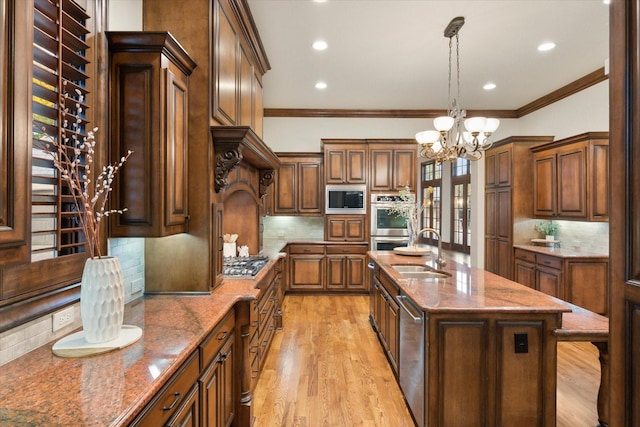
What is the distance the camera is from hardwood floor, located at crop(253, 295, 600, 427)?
2428 millimetres

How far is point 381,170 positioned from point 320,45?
8.58ft

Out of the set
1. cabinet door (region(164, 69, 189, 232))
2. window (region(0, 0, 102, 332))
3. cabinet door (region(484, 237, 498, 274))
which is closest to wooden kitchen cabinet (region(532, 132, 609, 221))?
cabinet door (region(484, 237, 498, 274))

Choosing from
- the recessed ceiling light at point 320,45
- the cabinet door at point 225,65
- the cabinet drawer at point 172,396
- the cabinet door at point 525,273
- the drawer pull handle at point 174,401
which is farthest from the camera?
the cabinet door at point 525,273

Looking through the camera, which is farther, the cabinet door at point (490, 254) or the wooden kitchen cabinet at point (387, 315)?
the cabinet door at point (490, 254)

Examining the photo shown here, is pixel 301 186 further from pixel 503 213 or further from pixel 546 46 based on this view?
pixel 546 46

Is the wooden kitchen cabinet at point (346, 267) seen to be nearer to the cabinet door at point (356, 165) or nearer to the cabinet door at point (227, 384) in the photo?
the cabinet door at point (356, 165)

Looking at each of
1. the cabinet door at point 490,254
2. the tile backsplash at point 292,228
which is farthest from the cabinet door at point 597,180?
the tile backsplash at point 292,228

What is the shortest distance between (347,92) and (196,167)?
3.72m

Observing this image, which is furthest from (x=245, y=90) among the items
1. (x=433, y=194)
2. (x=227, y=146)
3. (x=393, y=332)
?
(x=433, y=194)

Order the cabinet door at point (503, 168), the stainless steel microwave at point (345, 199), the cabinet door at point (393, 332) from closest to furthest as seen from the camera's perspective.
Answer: the cabinet door at point (393, 332) < the cabinet door at point (503, 168) < the stainless steel microwave at point (345, 199)

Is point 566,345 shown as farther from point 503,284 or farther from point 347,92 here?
point 347,92

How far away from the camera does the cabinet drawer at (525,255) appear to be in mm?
4918

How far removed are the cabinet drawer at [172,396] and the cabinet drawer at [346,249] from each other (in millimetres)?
4388

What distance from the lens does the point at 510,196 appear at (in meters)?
5.36
